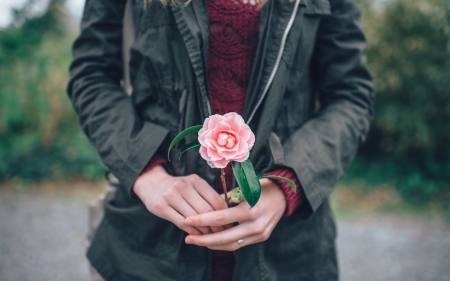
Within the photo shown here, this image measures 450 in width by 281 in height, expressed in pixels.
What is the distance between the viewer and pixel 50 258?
3.63 metres

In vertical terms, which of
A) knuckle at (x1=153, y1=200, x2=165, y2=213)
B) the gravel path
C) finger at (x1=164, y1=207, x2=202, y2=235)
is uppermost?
knuckle at (x1=153, y1=200, x2=165, y2=213)

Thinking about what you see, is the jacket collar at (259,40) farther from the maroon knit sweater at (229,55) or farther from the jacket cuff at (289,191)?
the jacket cuff at (289,191)

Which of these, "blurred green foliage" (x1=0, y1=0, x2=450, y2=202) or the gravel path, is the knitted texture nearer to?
the gravel path

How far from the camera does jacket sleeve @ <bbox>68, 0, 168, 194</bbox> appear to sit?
48.0 inches

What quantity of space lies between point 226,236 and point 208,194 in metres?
0.13

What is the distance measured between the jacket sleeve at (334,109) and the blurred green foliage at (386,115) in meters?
3.66

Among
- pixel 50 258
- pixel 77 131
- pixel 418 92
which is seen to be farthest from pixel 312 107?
pixel 77 131

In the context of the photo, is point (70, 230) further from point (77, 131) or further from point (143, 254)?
point (143, 254)

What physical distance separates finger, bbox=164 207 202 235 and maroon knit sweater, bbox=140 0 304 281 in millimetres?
184

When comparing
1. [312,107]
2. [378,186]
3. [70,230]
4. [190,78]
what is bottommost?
[378,186]

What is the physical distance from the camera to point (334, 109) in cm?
137

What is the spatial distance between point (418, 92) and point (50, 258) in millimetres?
4360

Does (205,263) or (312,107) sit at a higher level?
(312,107)

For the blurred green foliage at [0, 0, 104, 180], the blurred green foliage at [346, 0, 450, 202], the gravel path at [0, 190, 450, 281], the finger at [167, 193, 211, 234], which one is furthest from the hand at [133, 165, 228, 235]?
the blurred green foliage at [0, 0, 104, 180]
